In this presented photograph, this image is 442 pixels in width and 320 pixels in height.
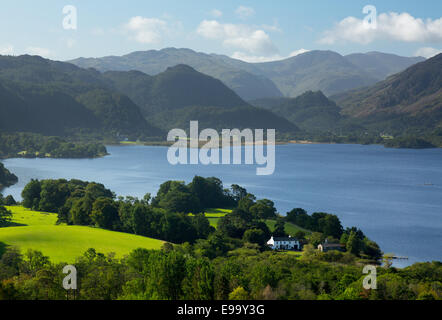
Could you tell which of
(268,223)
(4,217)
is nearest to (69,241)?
(4,217)

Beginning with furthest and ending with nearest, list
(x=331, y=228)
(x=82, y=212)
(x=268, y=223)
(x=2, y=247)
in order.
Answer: (x=268, y=223) < (x=82, y=212) < (x=331, y=228) < (x=2, y=247)

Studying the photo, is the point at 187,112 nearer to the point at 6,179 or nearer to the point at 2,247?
the point at 6,179


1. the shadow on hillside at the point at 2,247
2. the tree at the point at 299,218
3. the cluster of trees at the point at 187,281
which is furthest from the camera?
the tree at the point at 299,218

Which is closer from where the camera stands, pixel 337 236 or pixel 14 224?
pixel 14 224

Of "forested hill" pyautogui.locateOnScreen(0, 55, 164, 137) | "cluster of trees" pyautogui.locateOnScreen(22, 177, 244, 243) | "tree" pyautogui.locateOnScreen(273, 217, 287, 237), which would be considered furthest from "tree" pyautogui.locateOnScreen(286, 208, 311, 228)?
"forested hill" pyautogui.locateOnScreen(0, 55, 164, 137)

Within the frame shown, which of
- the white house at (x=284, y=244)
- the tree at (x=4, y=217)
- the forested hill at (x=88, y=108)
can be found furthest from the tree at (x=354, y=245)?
the forested hill at (x=88, y=108)

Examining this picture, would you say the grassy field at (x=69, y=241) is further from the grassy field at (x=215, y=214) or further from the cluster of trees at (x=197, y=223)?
the grassy field at (x=215, y=214)
